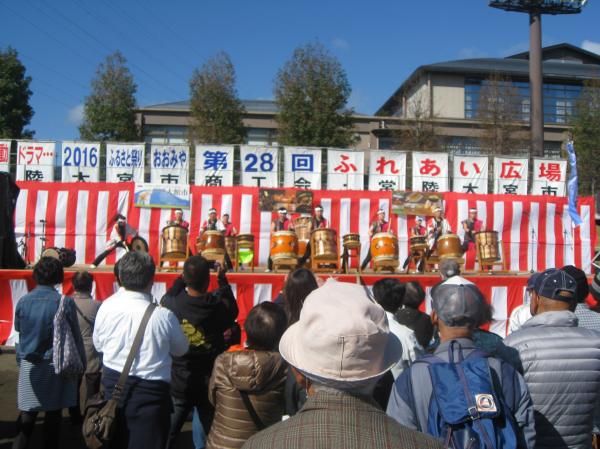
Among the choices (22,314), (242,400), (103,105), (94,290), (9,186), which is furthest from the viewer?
(103,105)

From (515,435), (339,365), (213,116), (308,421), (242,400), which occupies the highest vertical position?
(213,116)

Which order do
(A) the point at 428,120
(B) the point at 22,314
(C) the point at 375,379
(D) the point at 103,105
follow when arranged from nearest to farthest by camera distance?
(C) the point at 375,379 < (B) the point at 22,314 < (D) the point at 103,105 < (A) the point at 428,120

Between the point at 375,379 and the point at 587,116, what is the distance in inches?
1096

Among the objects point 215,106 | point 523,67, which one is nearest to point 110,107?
point 215,106

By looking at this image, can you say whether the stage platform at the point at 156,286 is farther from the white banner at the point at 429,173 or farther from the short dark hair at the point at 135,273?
the white banner at the point at 429,173

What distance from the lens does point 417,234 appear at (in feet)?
50.1

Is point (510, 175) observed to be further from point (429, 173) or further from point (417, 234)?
point (417, 234)

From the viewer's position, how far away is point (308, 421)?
141 cm

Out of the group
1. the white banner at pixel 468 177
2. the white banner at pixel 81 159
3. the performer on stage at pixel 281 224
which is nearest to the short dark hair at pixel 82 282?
the performer on stage at pixel 281 224

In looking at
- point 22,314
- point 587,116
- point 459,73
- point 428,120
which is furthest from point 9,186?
point 459,73

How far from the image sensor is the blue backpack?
77.0 inches

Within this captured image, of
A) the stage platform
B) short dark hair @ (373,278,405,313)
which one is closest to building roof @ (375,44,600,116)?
the stage platform

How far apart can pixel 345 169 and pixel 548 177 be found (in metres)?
6.01

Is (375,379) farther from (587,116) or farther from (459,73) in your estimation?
(459,73)
